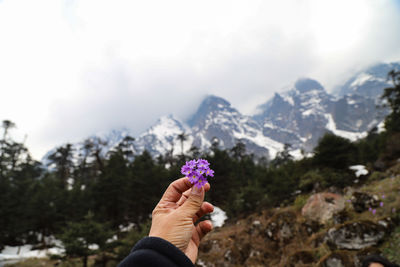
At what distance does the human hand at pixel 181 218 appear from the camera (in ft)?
5.32

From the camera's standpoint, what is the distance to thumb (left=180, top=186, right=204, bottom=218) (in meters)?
1.74

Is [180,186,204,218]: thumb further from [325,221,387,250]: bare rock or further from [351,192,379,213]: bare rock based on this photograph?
[351,192,379,213]: bare rock

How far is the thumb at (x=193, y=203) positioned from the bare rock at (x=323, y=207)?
8.28m

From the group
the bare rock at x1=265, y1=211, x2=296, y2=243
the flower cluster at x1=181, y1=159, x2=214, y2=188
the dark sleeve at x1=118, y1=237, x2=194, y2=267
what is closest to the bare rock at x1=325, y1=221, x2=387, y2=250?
the bare rock at x1=265, y1=211, x2=296, y2=243

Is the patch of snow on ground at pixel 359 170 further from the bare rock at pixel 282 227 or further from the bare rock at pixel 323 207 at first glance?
the bare rock at pixel 282 227

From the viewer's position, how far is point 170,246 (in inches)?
50.8

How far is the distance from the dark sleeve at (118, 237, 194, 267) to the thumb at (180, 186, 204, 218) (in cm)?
45

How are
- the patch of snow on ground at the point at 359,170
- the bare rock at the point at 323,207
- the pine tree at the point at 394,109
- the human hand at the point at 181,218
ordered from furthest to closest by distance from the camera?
the pine tree at the point at 394,109 → the patch of snow on ground at the point at 359,170 → the bare rock at the point at 323,207 → the human hand at the point at 181,218

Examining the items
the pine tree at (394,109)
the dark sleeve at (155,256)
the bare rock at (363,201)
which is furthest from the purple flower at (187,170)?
the pine tree at (394,109)

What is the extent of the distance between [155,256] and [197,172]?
2.79 feet

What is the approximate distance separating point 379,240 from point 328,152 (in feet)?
35.7

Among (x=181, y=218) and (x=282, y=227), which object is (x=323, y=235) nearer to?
(x=282, y=227)

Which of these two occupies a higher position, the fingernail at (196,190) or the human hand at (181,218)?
the fingernail at (196,190)

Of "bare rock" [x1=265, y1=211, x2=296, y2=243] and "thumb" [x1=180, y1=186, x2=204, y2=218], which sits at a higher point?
"thumb" [x1=180, y1=186, x2=204, y2=218]
